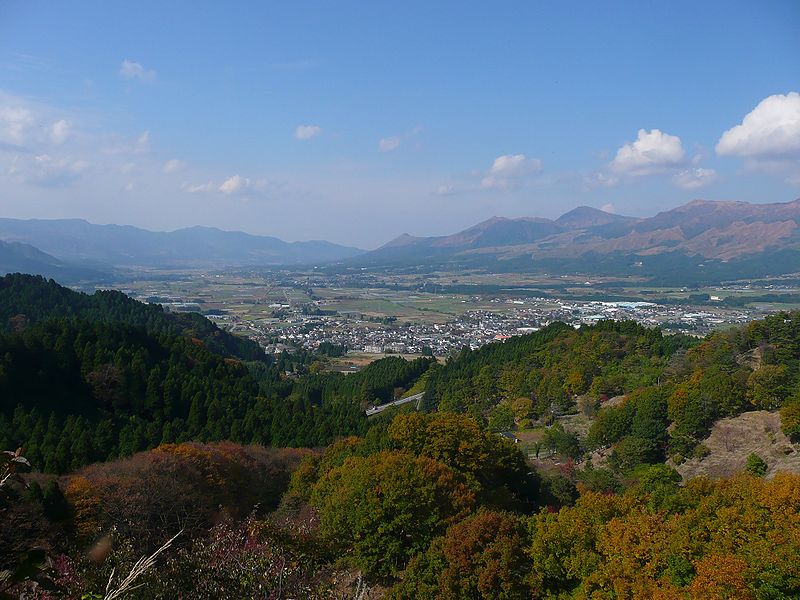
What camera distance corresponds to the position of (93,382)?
22703mm

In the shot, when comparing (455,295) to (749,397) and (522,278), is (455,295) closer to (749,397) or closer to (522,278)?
(522,278)

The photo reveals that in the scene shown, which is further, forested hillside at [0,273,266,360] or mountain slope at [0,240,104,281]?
mountain slope at [0,240,104,281]

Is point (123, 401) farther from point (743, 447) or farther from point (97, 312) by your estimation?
point (97, 312)

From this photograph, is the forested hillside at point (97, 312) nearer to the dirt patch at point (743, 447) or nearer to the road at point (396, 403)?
the road at point (396, 403)

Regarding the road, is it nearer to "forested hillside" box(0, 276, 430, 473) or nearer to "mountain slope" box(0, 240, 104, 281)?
"forested hillside" box(0, 276, 430, 473)

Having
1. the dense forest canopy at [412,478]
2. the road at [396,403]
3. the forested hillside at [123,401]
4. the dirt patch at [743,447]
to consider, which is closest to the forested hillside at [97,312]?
the dense forest canopy at [412,478]

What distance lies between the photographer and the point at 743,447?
1698 centimetres

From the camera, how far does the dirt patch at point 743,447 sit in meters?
15.4

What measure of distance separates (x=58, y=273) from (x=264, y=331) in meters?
98.5

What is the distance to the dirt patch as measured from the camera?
15430 millimetres

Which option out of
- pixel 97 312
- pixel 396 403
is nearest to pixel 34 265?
pixel 97 312

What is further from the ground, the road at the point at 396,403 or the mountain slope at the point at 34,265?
the mountain slope at the point at 34,265

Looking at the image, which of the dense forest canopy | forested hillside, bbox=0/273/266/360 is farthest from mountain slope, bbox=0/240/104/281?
the dense forest canopy

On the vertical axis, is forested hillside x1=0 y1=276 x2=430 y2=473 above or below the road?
above
